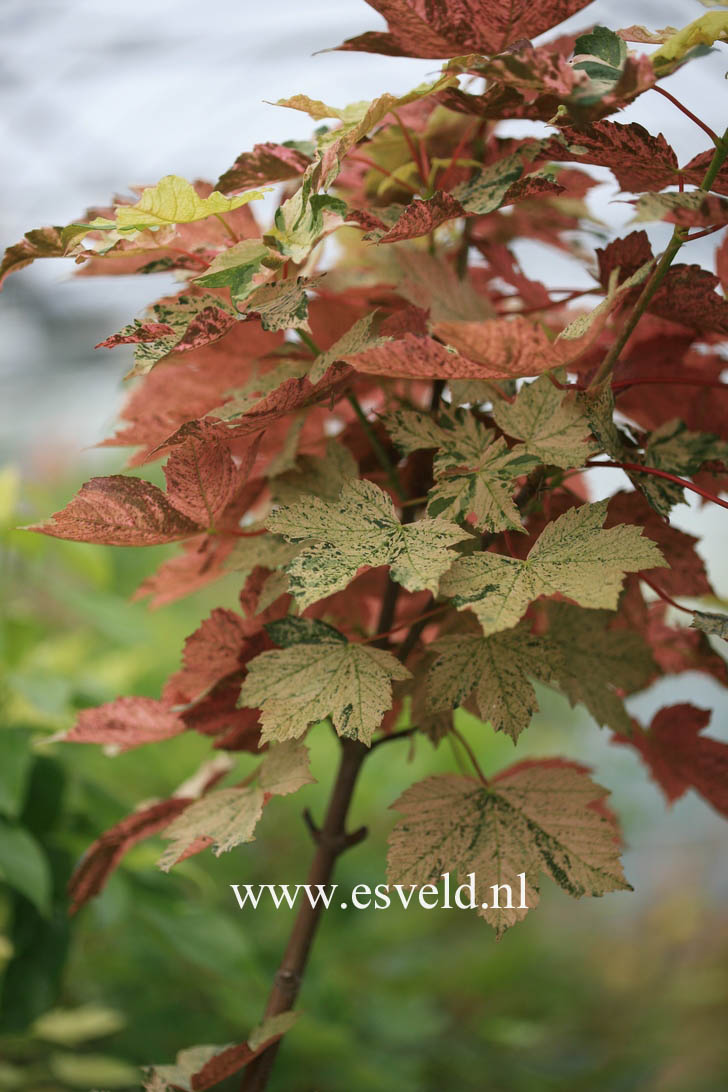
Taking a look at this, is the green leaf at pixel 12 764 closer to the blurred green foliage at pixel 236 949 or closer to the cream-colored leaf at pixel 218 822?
the blurred green foliage at pixel 236 949

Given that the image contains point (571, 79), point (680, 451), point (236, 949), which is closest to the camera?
point (571, 79)

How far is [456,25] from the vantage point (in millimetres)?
339

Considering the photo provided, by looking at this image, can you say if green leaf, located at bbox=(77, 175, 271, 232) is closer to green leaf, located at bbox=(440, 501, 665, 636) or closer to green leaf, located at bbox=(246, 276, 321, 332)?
green leaf, located at bbox=(246, 276, 321, 332)

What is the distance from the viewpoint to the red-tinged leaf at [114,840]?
1.40 ft

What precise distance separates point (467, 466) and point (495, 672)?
0.24ft

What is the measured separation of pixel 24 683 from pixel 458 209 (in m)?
0.42

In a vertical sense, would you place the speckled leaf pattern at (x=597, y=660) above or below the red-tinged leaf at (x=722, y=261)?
below

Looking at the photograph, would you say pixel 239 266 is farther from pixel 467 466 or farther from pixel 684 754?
pixel 684 754

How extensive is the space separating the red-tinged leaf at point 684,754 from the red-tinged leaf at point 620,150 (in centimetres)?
25

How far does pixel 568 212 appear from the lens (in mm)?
520

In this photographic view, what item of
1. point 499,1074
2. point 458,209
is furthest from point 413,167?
point 499,1074

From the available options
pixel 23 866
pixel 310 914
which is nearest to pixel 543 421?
pixel 310 914

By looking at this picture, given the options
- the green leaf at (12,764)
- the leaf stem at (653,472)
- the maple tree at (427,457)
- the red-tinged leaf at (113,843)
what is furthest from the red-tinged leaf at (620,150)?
the green leaf at (12,764)

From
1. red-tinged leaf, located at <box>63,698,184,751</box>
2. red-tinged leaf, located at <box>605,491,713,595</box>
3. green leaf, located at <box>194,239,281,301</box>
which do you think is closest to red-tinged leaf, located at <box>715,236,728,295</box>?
red-tinged leaf, located at <box>605,491,713,595</box>
